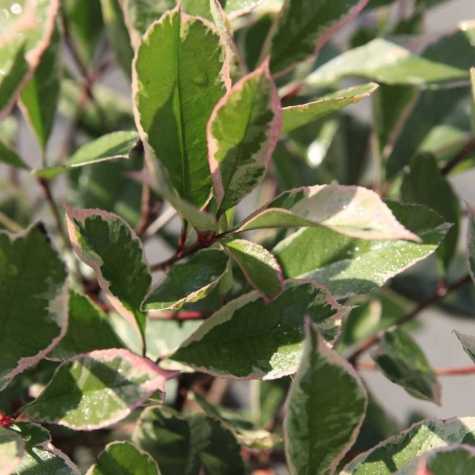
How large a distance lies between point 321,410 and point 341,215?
93 millimetres

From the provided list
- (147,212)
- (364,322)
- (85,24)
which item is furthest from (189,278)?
(85,24)

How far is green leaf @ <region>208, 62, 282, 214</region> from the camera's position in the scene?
0.34 metres

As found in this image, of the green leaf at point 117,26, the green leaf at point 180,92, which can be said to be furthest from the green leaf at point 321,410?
the green leaf at point 117,26

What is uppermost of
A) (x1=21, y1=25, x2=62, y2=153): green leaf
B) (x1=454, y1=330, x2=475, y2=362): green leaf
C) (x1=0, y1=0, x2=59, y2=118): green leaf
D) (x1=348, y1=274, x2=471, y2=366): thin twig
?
(x1=0, y1=0, x2=59, y2=118): green leaf

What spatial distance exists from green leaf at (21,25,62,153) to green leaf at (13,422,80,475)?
21 centimetres

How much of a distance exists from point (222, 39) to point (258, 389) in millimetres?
518

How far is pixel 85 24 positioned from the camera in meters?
0.80

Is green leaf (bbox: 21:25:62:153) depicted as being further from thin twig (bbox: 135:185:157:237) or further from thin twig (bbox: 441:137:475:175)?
thin twig (bbox: 441:137:475:175)

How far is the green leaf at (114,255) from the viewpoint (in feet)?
1.30

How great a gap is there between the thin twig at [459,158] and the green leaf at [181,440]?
0.88 feet

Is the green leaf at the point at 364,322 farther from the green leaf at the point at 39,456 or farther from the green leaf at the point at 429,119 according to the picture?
the green leaf at the point at 39,456

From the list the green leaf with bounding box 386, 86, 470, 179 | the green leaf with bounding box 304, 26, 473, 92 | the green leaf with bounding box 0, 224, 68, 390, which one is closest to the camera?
the green leaf with bounding box 0, 224, 68, 390

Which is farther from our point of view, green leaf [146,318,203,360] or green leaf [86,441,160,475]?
green leaf [146,318,203,360]

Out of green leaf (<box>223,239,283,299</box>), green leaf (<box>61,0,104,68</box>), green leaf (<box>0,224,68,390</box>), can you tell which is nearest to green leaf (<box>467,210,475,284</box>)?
green leaf (<box>223,239,283,299</box>)
